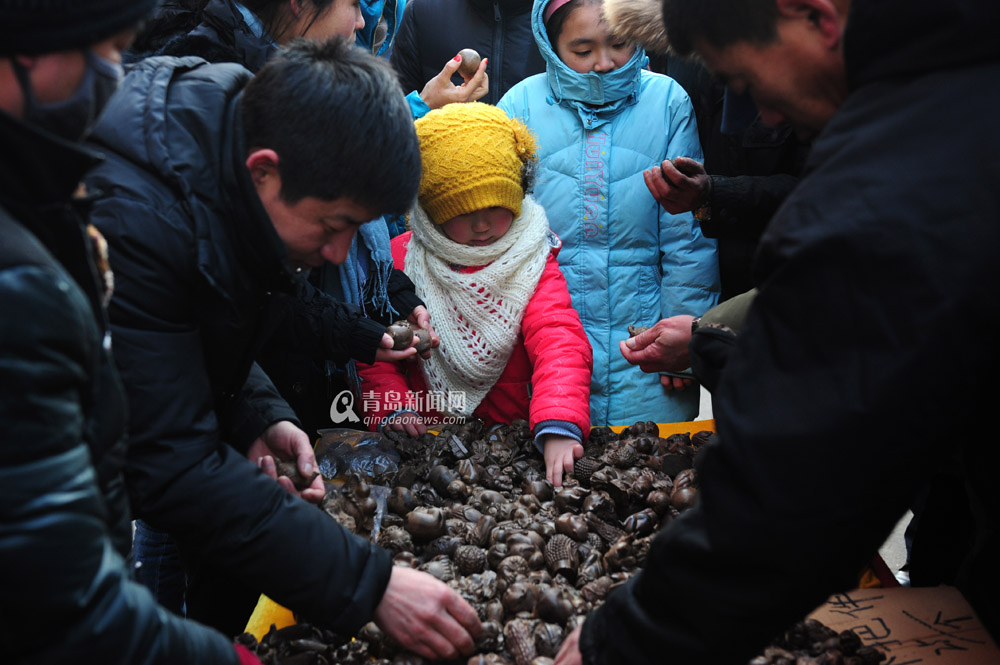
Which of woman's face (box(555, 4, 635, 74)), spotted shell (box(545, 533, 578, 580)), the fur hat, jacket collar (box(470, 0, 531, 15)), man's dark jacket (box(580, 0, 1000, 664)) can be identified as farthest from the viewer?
jacket collar (box(470, 0, 531, 15))

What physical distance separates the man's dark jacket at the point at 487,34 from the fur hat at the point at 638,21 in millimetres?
1234

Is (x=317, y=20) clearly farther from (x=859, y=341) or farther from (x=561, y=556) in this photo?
(x=859, y=341)

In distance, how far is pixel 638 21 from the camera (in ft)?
7.33

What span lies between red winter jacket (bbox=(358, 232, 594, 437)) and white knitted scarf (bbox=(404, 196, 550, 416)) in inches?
2.2

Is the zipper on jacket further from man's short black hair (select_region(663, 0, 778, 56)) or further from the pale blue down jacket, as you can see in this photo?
man's short black hair (select_region(663, 0, 778, 56))

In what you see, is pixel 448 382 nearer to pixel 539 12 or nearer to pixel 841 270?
pixel 539 12

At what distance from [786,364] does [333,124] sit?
3.13ft

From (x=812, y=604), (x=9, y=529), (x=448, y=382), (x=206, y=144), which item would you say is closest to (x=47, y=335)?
(x=9, y=529)

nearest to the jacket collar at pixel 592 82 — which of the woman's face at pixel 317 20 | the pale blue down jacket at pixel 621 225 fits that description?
the pale blue down jacket at pixel 621 225

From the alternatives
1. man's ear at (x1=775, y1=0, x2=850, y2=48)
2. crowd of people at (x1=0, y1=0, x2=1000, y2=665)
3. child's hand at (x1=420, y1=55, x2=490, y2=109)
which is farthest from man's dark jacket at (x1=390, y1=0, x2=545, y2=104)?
man's ear at (x1=775, y1=0, x2=850, y2=48)

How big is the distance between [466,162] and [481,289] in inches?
18.0

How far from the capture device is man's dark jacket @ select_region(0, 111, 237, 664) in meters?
0.80

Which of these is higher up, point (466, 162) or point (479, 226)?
point (466, 162)

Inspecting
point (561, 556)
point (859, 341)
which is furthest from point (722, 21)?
point (561, 556)
